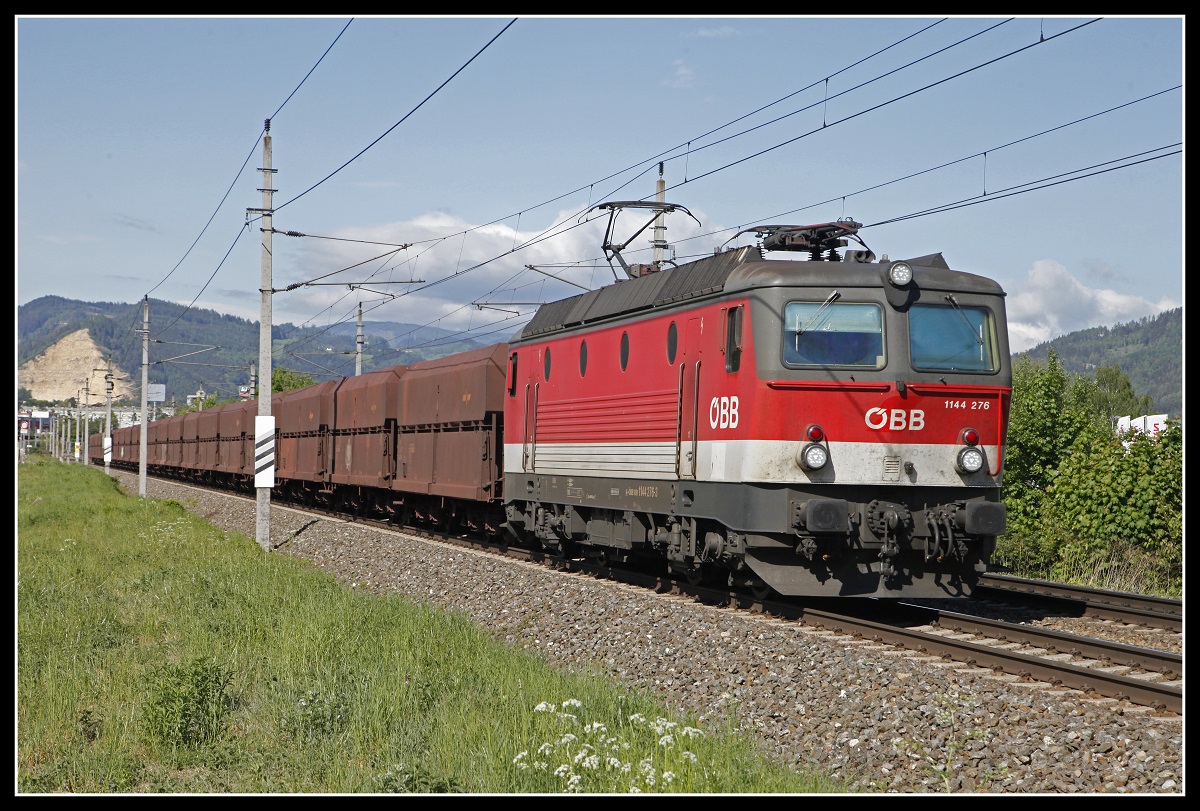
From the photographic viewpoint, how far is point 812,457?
40.3 ft

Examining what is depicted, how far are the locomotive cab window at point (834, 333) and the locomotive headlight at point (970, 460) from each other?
4.37ft

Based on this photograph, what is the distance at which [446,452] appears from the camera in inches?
971

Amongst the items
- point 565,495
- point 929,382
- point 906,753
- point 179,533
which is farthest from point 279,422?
point 906,753

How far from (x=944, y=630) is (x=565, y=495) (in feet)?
21.7

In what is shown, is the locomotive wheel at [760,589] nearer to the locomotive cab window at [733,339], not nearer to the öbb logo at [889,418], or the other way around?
the öbb logo at [889,418]

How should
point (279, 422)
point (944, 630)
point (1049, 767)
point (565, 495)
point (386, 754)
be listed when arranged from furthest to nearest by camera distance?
point (279, 422), point (565, 495), point (944, 630), point (386, 754), point (1049, 767)

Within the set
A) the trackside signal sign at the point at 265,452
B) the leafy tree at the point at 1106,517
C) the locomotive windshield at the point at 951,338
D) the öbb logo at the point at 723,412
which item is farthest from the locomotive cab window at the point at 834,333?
the trackside signal sign at the point at 265,452

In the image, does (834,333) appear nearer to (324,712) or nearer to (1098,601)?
(1098,601)

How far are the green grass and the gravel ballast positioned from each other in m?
0.54

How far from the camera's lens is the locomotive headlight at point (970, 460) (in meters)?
12.6

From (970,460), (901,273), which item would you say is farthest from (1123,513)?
(901,273)

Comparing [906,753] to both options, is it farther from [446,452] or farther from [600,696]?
[446,452]

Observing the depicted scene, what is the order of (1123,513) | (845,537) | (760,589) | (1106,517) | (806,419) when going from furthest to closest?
(1106,517) → (1123,513) → (760,589) → (845,537) → (806,419)

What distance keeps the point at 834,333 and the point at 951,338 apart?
134 centimetres
